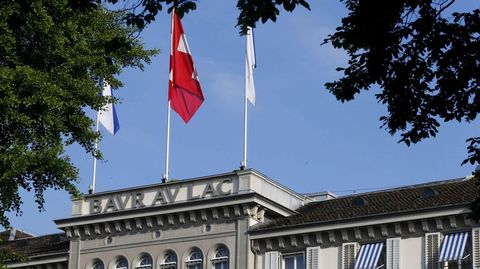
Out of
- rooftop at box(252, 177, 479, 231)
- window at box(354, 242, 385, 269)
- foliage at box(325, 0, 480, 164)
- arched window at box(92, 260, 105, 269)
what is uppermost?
rooftop at box(252, 177, 479, 231)

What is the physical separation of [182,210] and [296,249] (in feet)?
19.2

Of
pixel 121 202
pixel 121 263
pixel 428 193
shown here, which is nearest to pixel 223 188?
pixel 121 202

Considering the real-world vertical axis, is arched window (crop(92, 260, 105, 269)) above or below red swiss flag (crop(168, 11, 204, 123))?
below

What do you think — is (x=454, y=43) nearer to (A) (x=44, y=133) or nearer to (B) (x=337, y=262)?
(A) (x=44, y=133)

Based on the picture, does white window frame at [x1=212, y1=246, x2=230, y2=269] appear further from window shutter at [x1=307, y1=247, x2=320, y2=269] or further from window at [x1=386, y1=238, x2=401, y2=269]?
window at [x1=386, y1=238, x2=401, y2=269]

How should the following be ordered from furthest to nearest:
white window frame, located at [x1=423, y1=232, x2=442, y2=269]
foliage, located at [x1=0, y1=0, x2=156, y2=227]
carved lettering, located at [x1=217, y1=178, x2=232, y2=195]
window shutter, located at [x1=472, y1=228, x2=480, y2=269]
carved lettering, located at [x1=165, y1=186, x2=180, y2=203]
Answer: carved lettering, located at [x1=165, y1=186, x2=180, y2=203]
carved lettering, located at [x1=217, y1=178, x2=232, y2=195]
white window frame, located at [x1=423, y1=232, x2=442, y2=269]
window shutter, located at [x1=472, y1=228, x2=480, y2=269]
foliage, located at [x1=0, y1=0, x2=156, y2=227]

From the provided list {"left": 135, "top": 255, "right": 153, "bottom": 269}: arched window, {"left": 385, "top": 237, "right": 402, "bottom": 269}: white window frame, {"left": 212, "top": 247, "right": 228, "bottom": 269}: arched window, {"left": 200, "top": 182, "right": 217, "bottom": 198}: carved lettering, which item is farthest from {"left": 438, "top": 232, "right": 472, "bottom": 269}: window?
{"left": 135, "top": 255, "right": 153, "bottom": 269}: arched window

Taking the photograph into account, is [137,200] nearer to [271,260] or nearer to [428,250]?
[271,260]

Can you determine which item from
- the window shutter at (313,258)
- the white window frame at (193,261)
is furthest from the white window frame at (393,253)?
the white window frame at (193,261)

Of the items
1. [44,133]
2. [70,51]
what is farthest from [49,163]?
[70,51]

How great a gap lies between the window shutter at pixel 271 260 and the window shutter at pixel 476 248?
9.23 meters

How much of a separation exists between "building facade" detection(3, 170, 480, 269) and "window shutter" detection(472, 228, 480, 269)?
4 cm

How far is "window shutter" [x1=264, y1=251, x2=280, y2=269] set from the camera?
55.4m

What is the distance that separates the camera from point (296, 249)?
55344 mm
